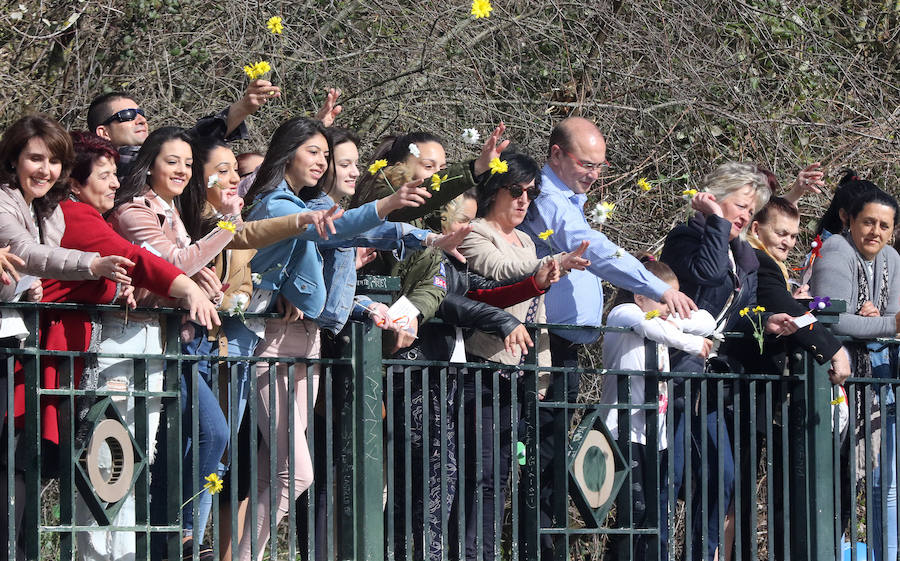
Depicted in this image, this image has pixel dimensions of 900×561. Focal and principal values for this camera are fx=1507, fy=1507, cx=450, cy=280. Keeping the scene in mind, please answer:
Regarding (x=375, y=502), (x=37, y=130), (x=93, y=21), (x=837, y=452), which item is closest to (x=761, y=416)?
(x=837, y=452)

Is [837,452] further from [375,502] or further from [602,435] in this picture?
[375,502]

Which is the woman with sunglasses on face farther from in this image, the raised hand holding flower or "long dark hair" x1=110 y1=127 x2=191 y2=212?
"long dark hair" x1=110 y1=127 x2=191 y2=212

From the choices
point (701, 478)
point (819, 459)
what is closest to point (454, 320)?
point (701, 478)

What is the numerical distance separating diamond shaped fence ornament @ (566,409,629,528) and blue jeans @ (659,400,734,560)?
286 millimetres

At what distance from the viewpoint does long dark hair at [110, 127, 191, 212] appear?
19.9 feet

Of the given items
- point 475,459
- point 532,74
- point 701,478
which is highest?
point 532,74

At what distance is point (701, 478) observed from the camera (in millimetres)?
6645

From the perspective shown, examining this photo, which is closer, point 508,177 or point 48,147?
point 48,147

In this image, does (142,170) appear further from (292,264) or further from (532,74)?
(532,74)

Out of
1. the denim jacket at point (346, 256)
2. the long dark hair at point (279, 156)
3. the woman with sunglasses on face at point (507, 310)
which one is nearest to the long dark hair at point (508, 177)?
the woman with sunglasses on face at point (507, 310)

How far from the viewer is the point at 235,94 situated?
9.37m

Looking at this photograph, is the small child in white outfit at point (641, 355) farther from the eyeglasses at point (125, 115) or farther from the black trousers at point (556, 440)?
the eyeglasses at point (125, 115)

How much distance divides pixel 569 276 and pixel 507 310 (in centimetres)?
42

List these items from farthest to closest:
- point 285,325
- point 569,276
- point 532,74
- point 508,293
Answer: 1. point 532,74
2. point 569,276
3. point 508,293
4. point 285,325
